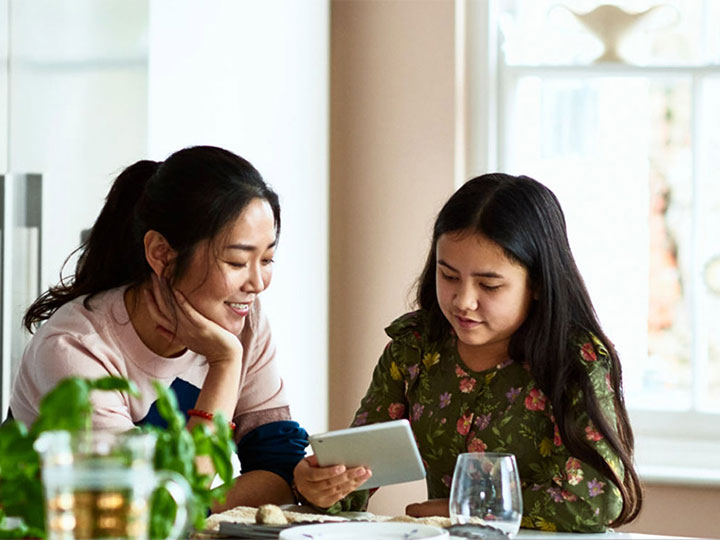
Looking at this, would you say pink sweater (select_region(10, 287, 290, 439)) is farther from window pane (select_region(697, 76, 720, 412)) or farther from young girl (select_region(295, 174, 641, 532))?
window pane (select_region(697, 76, 720, 412))

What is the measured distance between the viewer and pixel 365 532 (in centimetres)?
129

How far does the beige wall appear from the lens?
343 centimetres

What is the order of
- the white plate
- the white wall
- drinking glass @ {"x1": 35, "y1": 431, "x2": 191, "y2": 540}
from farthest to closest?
the white wall → the white plate → drinking glass @ {"x1": 35, "y1": 431, "x2": 191, "y2": 540}

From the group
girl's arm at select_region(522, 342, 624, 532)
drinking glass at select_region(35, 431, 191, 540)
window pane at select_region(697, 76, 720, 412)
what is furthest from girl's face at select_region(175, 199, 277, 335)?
window pane at select_region(697, 76, 720, 412)

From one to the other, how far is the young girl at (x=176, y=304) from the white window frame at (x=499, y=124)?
170cm

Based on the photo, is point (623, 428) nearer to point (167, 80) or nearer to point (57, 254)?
point (57, 254)

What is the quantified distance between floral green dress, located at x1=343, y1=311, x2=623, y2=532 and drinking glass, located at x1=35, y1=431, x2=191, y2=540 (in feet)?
3.48

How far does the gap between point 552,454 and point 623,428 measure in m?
0.13

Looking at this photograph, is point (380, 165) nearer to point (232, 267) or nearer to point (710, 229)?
point (710, 229)

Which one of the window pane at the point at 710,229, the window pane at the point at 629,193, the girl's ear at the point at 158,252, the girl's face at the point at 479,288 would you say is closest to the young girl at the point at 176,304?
the girl's ear at the point at 158,252

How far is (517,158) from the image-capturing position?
3.55 meters

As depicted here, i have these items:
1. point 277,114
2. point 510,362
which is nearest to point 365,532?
point 510,362

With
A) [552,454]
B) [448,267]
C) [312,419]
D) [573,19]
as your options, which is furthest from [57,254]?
[573,19]

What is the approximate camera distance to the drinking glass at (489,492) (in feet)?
4.19
